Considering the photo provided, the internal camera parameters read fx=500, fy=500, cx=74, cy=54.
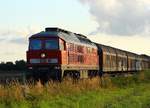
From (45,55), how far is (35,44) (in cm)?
122

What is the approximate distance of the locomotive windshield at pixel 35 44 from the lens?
31.3 m

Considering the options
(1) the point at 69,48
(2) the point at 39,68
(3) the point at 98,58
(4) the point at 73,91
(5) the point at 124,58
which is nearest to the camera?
(4) the point at 73,91

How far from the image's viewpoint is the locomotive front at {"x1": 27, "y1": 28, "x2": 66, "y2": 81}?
30203 mm

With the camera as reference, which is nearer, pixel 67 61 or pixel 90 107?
pixel 90 107

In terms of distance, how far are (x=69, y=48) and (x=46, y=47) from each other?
2.06 meters

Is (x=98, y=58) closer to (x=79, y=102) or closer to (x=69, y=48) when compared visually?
(x=69, y=48)

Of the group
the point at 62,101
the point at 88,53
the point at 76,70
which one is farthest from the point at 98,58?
the point at 62,101

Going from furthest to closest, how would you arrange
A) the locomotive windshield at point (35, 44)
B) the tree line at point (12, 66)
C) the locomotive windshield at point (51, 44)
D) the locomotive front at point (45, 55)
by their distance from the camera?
1. the tree line at point (12, 66)
2. the locomotive windshield at point (35, 44)
3. the locomotive windshield at point (51, 44)
4. the locomotive front at point (45, 55)

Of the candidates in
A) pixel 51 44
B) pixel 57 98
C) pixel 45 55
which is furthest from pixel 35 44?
pixel 57 98

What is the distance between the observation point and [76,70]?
34.3 meters

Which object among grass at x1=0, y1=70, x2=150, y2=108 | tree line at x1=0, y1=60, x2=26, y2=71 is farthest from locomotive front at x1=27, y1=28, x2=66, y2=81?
tree line at x1=0, y1=60, x2=26, y2=71

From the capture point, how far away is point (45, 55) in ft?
101

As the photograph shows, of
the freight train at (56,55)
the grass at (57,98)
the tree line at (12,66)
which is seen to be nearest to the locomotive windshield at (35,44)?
the freight train at (56,55)

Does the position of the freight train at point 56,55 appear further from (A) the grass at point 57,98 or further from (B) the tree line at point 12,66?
(B) the tree line at point 12,66
